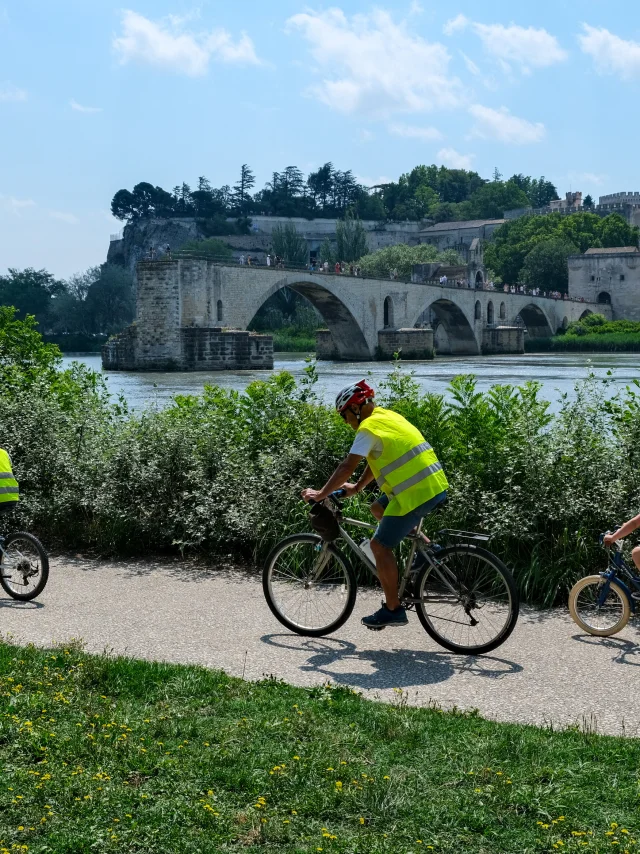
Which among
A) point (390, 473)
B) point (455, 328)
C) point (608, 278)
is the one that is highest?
point (608, 278)

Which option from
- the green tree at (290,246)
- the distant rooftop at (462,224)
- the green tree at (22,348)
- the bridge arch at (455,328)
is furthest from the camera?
the distant rooftop at (462,224)

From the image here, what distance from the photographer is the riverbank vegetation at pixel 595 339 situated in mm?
73312

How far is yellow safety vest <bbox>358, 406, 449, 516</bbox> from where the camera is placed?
491cm

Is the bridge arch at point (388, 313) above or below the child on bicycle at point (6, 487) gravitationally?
above

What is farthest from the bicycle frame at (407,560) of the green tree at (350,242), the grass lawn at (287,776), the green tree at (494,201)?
the green tree at (494,201)

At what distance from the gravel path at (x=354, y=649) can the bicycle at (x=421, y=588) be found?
10 cm

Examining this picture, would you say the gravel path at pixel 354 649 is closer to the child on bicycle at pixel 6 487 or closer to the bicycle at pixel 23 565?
the bicycle at pixel 23 565

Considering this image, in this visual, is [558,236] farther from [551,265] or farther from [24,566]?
[24,566]

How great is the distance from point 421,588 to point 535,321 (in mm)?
91231

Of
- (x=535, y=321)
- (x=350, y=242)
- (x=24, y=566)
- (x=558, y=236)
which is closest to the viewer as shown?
(x=24, y=566)

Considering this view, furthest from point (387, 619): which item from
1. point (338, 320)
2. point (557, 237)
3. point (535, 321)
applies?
point (557, 237)

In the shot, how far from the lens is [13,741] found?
3648mm

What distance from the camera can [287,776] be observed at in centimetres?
337

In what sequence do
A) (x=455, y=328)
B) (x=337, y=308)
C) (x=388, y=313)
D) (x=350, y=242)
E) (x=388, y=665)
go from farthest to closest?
(x=350, y=242) → (x=455, y=328) → (x=388, y=313) → (x=337, y=308) → (x=388, y=665)
